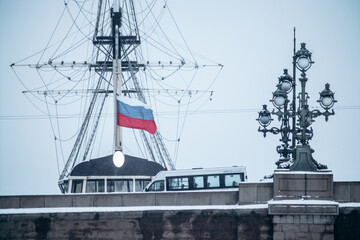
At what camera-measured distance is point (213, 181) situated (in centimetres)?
3425

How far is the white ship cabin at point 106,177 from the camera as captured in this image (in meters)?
35.8

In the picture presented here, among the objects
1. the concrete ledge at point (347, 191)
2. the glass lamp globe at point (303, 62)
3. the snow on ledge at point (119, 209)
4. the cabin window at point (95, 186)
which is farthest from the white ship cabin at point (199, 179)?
the glass lamp globe at point (303, 62)

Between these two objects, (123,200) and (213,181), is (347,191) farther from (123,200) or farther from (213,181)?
(123,200)

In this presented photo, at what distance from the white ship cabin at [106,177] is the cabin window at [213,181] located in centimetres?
402

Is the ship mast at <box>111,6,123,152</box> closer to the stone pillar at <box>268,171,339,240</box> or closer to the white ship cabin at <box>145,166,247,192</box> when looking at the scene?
the white ship cabin at <box>145,166,247,192</box>

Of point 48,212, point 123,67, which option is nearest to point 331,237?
point 48,212

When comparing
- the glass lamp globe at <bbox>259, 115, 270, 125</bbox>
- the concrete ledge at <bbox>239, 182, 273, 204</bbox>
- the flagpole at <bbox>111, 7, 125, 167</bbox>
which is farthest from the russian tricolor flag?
the concrete ledge at <bbox>239, 182, 273, 204</bbox>

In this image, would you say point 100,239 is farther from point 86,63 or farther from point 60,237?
point 86,63

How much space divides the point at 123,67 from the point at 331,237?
1077 inches

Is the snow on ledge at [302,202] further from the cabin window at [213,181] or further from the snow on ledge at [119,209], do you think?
the cabin window at [213,181]

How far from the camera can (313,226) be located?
26562 millimetres

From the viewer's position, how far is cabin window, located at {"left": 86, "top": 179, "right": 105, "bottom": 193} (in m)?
35.7

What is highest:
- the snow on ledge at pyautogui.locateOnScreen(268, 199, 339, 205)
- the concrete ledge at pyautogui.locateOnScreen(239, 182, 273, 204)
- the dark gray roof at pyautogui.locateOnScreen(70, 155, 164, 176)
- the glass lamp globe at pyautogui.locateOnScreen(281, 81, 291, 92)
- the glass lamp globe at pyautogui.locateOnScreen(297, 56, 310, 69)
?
the glass lamp globe at pyautogui.locateOnScreen(297, 56, 310, 69)

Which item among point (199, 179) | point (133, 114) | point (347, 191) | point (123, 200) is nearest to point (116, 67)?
point (133, 114)
